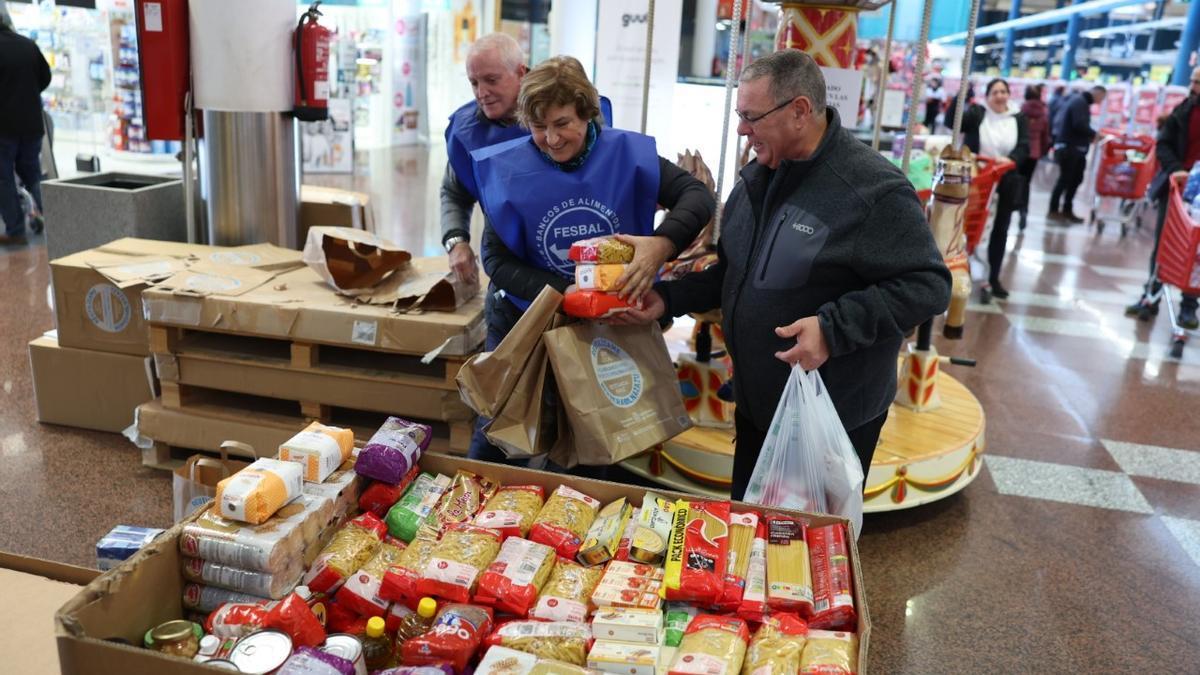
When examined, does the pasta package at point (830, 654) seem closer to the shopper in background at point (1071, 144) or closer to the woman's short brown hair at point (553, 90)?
the woman's short brown hair at point (553, 90)

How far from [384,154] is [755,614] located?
1374cm

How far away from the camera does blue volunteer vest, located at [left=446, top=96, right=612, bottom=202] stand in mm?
2980

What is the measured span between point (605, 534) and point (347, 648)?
56 cm

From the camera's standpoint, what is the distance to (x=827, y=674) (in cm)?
145

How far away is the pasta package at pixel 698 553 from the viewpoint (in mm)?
1660

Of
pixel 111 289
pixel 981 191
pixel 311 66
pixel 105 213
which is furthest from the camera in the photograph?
pixel 981 191

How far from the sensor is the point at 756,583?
1714 mm

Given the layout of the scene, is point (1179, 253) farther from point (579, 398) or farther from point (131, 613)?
point (131, 613)

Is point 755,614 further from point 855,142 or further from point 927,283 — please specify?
point 855,142

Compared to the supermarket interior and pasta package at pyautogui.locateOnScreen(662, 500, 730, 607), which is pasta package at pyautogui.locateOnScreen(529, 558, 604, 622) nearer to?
the supermarket interior

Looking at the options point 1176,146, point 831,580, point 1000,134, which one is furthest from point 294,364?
point 1176,146

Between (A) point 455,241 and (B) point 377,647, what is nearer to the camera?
(B) point 377,647

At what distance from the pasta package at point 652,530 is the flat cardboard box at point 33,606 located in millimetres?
1020

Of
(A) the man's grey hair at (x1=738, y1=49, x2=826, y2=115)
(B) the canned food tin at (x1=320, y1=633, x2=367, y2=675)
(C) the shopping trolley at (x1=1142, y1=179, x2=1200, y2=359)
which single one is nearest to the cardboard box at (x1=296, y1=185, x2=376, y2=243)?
(A) the man's grey hair at (x1=738, y1=49, x2=826, y2=115)
